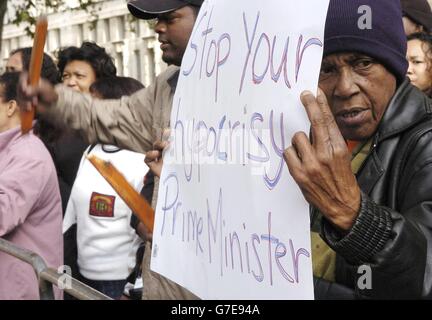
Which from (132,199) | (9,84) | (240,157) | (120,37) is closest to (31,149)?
(9,84)

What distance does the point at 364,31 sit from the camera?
2367 mm

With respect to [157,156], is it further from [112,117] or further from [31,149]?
[31,149]

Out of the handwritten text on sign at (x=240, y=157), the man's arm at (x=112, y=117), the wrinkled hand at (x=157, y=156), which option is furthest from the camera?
the man's arm at (x=112, y=117)

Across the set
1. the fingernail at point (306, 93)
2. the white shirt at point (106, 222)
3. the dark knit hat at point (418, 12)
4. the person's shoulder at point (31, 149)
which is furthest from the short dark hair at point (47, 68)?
the fingernail at point (306, 93)

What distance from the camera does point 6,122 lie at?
4855 millimetres

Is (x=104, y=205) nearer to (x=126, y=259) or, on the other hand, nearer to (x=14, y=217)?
(x=126, y=259)

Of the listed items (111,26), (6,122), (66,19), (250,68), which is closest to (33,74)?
(250,68)

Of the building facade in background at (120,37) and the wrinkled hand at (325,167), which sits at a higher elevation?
the wrinkled hand at (325,167)

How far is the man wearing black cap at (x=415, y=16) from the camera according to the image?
4.32 m

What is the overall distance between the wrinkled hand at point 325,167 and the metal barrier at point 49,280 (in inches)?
24.9

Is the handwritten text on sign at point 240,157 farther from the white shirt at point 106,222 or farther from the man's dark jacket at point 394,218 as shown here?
the white shirt at point 106,222

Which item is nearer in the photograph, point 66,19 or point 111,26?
point 111,26

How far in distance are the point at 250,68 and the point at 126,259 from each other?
3.01 m

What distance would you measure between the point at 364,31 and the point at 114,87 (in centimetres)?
311
